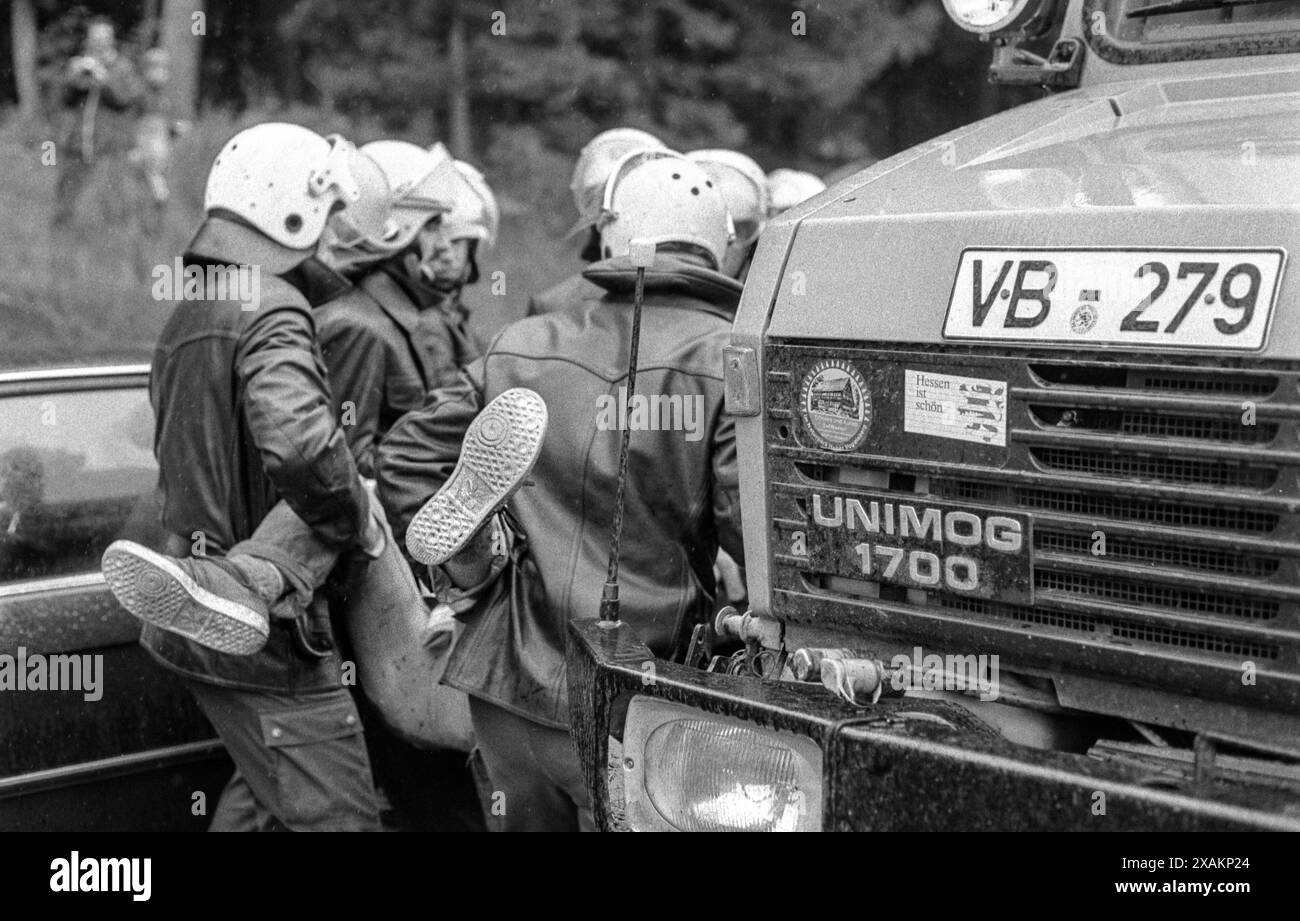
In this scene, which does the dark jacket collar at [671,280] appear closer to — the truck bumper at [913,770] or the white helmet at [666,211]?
the white helmet at [666,211]

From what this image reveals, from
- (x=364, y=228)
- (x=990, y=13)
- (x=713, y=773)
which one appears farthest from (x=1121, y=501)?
(x=364, y=228)

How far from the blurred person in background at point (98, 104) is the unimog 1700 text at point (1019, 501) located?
37.2 feet

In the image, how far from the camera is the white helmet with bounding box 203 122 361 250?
4641 millimetres

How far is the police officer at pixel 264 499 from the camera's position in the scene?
4266mm

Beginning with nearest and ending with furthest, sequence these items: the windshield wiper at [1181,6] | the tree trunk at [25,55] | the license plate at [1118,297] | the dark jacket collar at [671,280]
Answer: the license plate at [1118,297], the windshield wiper at [1181,6], the dark jacket collar at [671,280], the tree trunk at [25,55]

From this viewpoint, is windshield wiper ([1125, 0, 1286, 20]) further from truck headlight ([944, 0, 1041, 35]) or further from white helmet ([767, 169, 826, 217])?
white helmet ([767, 169, 826, 217])

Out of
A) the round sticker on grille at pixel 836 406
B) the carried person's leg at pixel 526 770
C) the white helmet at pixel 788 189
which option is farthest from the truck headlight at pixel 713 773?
the white helmet at pixel 788 189

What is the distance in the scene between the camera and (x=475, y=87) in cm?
1543

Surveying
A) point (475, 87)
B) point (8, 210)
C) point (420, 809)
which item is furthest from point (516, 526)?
point (475, 87)

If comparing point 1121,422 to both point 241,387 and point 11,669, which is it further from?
point 11,669

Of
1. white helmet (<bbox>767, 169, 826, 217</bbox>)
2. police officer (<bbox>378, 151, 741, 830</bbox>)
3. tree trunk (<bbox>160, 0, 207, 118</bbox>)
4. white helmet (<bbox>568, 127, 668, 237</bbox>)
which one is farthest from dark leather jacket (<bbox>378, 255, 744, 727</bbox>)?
tree trunk (<bbox>160, 0, 207, 118</bbox>)

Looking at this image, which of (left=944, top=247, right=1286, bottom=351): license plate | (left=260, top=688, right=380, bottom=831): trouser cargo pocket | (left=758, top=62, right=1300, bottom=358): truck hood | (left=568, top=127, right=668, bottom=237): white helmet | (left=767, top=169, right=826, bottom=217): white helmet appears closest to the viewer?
(left=944, top=247, right=1286, bottom=351): license plate

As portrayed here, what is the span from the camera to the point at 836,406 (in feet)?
10.4

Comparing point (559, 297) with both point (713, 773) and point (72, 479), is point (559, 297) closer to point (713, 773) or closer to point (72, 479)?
point (72, 479)
